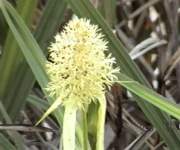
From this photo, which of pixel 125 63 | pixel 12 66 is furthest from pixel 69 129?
pixel 12 66

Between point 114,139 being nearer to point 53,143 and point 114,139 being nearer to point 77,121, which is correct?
point 53,143

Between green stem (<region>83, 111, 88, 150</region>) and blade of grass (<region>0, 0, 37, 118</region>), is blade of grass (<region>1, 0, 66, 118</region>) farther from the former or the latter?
green stem (<region>83, 111, 88, 150</region>)

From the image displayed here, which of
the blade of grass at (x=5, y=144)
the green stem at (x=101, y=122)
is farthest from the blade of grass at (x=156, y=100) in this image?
the blade of grass at (x=5, y=144)

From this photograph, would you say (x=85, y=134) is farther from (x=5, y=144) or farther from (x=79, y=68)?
(x=5, y=144)

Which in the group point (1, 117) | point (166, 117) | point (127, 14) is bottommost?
point (166, 117)

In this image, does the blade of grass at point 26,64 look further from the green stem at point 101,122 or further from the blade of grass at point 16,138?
the green stem at point 101,122

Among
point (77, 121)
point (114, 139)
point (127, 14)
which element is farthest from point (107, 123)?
point (127, 14)

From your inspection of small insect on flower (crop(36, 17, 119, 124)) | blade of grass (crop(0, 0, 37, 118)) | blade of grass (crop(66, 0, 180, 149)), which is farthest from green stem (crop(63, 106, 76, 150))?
blade of grass (crop(0, 0, 37, 118))
